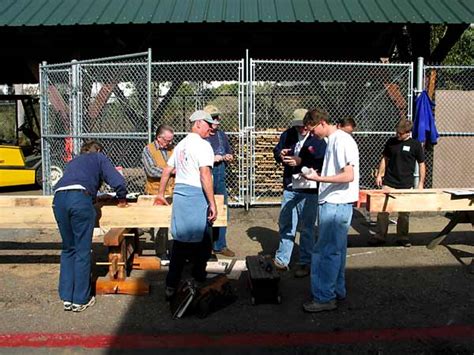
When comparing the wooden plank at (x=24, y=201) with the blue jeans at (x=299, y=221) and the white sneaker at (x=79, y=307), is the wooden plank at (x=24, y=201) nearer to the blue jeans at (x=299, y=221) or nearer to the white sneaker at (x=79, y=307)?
the white sneaker at (x=79, y=307)

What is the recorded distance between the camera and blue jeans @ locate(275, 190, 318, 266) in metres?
5.70

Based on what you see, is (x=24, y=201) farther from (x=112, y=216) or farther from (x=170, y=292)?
(x=170, y=292)

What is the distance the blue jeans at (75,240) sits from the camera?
4.64m

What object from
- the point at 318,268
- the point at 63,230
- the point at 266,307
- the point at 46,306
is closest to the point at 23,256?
the point at 46,306

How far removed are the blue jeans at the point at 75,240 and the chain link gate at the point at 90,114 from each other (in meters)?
4.13

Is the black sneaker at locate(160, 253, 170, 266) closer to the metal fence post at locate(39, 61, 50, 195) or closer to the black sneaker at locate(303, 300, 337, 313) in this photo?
the black sneaker at locate(303, 300, 337, 313)

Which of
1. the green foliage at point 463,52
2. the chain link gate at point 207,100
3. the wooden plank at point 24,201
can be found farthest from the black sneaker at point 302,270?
the green foliage at point 463,52

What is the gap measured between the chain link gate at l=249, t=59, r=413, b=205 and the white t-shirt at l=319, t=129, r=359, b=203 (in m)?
4.09

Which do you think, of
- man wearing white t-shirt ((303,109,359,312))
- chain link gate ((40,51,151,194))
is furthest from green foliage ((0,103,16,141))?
man wearing white t-shirt ((303,109,359,312))

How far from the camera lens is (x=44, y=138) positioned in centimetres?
896

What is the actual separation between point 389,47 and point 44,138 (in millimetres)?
8246

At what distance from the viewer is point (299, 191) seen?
18.7 feet

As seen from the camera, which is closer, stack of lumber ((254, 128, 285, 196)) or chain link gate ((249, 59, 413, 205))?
chain link gate ((249, 59, 413, 205))

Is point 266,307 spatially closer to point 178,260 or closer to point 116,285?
point 178,260
